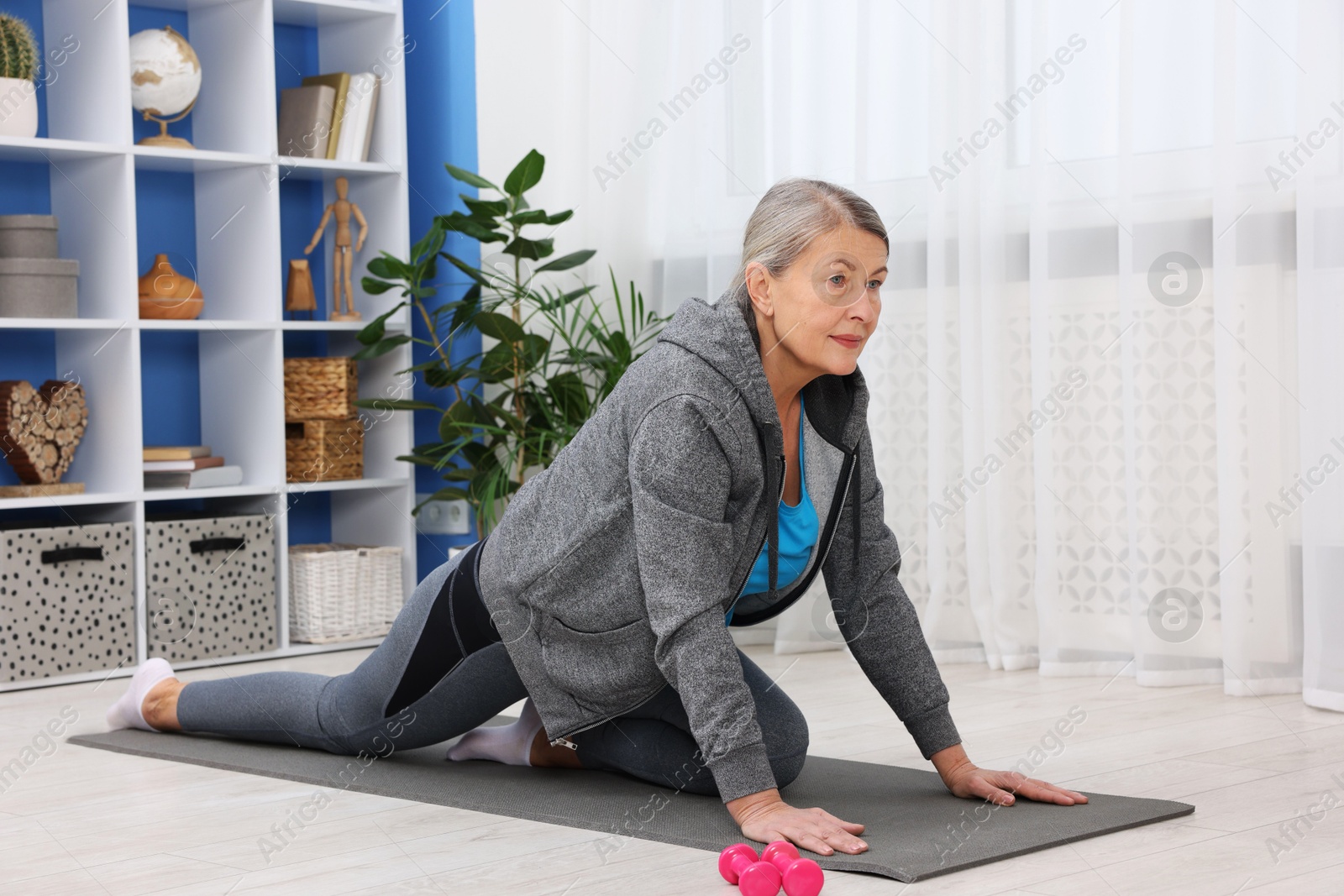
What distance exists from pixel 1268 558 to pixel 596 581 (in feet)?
4.57

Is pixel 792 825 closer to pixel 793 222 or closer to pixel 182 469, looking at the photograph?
pixel 793 222

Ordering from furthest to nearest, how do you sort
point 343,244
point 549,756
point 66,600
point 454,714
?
point 343,244 → point 66,600 → point 549,756 → point 454,714

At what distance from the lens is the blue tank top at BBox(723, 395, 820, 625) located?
1.86 meters

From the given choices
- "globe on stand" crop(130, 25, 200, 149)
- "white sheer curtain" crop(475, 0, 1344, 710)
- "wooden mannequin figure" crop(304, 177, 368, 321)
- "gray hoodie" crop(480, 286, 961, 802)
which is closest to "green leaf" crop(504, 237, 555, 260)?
"white sheer curtain" crop(475, 0, 1344, 710)

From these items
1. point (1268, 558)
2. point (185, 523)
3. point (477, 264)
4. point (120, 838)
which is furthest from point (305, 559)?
point (1268, 558)

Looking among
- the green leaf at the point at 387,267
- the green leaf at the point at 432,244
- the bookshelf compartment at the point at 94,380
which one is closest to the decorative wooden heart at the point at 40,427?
the bookshelf compartment at the point at 94,380

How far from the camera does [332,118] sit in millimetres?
3639

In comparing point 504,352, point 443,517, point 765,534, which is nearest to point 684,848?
point 765,534

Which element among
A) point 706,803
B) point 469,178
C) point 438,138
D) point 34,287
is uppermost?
point 438,138

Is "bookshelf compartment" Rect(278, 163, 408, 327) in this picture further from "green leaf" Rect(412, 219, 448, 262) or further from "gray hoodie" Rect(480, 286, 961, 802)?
"gray hoodie" Rect(480, 286, 961, 802)

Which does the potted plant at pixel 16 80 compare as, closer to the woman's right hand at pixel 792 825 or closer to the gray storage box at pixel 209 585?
the gray storage box at pixel 209 585

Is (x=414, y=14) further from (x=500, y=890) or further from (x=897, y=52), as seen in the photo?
(x=500, y=890)

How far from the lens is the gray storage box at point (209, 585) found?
10.9 ft

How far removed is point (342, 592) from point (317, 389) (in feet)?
1.58
